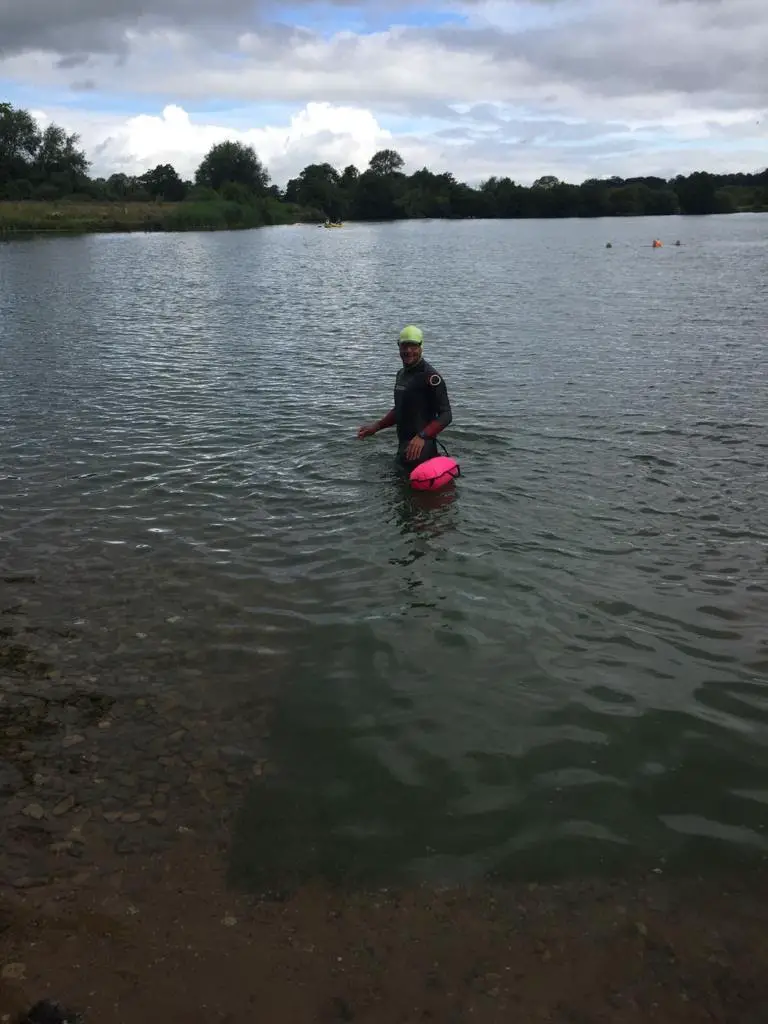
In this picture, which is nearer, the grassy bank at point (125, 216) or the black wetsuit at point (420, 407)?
the black wetsuit at point (420, 407)

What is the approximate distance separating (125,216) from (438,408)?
455 ft

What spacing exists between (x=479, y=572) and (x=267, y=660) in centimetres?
329

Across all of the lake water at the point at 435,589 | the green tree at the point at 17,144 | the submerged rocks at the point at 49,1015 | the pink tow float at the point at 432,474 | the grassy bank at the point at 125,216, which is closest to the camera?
the submerged rocks at the point at 49,1015

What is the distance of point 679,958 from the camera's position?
5355 millimetres

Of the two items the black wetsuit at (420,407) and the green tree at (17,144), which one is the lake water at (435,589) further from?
the green tree at (17,144)

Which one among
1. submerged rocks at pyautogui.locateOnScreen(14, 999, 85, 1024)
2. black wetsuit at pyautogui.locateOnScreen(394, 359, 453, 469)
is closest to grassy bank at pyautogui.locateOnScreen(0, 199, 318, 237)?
black wetsuit at pyautogui.locateOnScreen(394, 359, 453, 469)

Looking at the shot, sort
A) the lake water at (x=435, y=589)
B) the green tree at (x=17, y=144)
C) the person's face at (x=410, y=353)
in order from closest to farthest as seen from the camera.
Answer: the lake water at (x=435, y=589) < the person's face at (x=410, y=353) < the green tree at (x=17, y=144)

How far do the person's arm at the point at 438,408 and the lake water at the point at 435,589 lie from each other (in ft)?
3.62

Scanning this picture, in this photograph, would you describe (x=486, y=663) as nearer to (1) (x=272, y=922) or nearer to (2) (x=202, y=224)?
(1) (x=272, y=922)

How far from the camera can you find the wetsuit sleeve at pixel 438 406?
1366cm

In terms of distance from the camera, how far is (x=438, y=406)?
13914 mm

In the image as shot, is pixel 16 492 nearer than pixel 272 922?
No

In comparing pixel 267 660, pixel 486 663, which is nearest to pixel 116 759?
pixel 267 660

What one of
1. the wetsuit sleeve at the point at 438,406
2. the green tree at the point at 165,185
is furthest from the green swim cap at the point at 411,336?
the green tree at the point at 165,185
